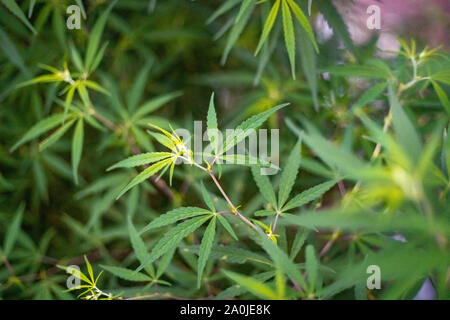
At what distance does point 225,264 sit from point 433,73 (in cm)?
67

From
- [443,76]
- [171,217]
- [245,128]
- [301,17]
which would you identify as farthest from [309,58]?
[171,217]

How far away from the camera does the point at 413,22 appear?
148 cm

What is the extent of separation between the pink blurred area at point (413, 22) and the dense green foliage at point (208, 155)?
0.13 metres

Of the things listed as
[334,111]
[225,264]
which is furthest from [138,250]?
[334,111]

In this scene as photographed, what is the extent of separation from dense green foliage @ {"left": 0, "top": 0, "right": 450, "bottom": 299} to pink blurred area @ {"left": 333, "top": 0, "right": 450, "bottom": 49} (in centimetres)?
13

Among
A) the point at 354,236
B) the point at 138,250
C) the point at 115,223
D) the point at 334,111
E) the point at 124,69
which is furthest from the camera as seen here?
the point at 115,223

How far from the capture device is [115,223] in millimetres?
1512

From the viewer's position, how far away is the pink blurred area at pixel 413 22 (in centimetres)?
132

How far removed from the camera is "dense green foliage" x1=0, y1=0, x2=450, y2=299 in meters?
0.61
